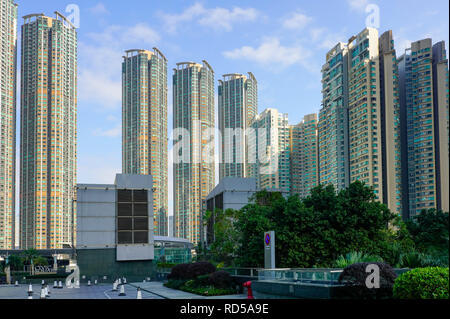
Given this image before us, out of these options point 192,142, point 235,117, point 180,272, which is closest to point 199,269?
point 180,272

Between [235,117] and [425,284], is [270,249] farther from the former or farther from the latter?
[235,117]

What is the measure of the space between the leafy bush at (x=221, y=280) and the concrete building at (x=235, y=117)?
86802 mm

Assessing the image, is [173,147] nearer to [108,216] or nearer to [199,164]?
[199,164]

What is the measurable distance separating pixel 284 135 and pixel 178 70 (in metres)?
32.6

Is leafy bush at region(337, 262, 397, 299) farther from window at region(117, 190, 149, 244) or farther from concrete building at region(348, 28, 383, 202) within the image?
concrete building at region(348, 28, 383, 202)

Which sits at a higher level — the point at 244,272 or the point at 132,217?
the point at 132,217

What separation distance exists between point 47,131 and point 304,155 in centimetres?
6090

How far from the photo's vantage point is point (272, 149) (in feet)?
413

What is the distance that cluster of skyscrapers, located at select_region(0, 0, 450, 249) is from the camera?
276 ft

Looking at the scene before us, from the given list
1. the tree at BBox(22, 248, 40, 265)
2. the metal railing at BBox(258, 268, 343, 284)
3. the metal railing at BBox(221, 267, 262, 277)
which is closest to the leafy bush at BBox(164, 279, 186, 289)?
the metal railing at BBox(221, 267, 262, 277)

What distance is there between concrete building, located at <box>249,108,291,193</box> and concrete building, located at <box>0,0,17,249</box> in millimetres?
53438

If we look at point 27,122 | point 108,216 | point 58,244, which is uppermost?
point 27,122

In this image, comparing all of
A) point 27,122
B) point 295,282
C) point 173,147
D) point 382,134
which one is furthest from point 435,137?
point 27,122
